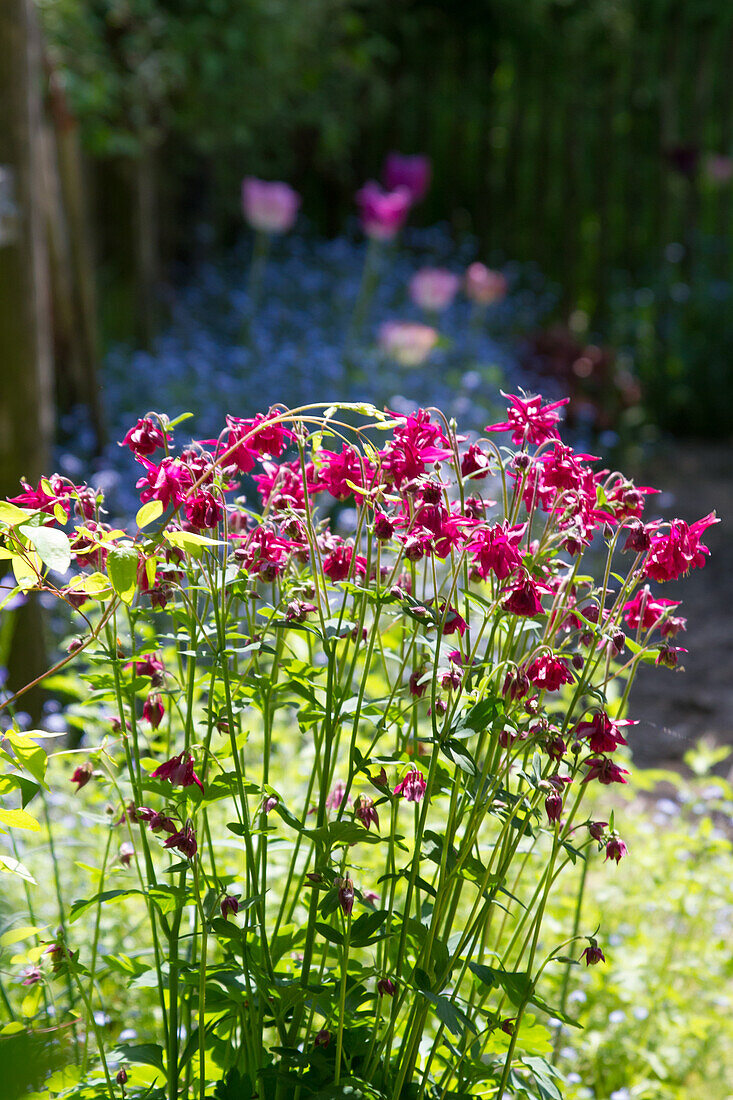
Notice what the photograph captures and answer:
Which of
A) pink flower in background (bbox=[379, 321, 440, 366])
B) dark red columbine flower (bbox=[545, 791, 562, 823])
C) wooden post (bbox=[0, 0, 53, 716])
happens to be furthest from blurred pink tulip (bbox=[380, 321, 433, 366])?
dark red columbine flower (bbox=[545, 791, 562, 823])

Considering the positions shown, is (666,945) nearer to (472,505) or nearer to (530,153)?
(472,505)

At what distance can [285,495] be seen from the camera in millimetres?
1104

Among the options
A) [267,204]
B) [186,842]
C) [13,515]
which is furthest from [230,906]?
[267,204]

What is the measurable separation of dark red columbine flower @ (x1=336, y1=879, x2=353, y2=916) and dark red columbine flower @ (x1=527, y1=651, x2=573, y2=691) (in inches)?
9.9

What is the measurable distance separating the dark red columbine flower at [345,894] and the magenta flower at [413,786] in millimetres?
114

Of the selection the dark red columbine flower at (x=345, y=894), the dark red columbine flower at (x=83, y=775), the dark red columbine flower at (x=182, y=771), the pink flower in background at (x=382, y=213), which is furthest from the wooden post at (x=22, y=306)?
the pink flower in background at (x=382, y=213)

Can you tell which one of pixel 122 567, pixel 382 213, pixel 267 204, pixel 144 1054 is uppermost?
pixel 267 204

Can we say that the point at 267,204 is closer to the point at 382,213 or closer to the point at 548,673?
the point at 382,213

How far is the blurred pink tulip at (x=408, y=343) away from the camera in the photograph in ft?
15.0

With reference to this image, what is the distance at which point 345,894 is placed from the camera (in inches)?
38.4

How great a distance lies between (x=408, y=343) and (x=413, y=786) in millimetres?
3708

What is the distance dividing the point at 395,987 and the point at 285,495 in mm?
497

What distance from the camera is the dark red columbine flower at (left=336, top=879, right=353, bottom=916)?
0.97 metres

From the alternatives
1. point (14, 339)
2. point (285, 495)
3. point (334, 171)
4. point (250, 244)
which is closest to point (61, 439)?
point (14, 339)
